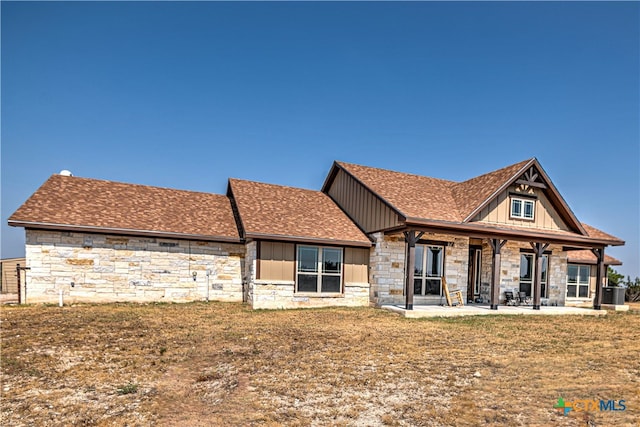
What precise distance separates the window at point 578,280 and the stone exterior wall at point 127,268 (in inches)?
669

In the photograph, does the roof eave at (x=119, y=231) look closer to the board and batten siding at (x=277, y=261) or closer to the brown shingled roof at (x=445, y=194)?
the board and batten siding at (x=277, y=261)

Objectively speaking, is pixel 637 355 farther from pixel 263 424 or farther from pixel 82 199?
pixel 82 199

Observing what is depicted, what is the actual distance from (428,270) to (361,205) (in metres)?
3.83

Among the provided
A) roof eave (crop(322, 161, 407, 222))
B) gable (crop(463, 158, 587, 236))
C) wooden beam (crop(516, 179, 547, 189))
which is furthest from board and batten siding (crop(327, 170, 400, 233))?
wooden beam (crop(516, 179, 547, 189))

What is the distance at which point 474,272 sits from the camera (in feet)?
56.6

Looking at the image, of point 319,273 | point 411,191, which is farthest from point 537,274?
point 319,273

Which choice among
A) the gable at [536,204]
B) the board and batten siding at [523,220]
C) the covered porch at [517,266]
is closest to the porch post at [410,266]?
the covered porch at [517,266]

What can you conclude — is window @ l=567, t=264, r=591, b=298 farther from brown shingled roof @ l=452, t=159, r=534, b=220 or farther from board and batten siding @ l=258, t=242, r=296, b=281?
board and batten siding @ l=258, t=242, r=296, b=281

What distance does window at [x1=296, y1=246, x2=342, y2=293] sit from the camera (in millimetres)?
14617

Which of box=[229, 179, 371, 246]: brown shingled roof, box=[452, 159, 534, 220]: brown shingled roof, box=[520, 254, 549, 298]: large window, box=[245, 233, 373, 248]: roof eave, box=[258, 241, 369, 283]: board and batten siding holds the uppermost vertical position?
box=[452, 159, 534, 220]: brown shingled roof

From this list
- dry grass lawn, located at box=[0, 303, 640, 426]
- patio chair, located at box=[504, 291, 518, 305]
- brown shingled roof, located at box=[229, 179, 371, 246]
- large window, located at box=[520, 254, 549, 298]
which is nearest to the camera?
dry grass lawn, located at box=[0, 303, 640, 426]

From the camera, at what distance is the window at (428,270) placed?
50.5ft

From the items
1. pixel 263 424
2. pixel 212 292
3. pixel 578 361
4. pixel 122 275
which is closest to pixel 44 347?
pixel 263 424

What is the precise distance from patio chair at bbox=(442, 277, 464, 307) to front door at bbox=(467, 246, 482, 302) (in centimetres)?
161
